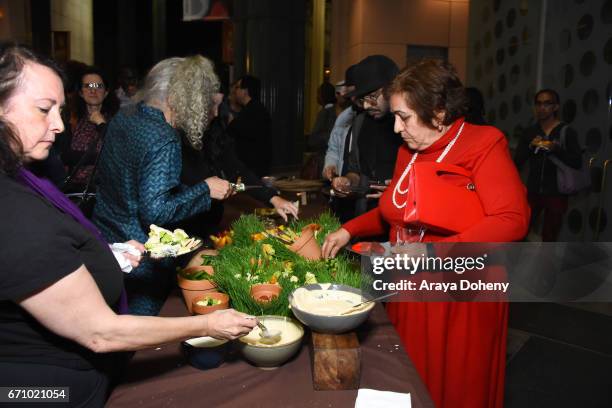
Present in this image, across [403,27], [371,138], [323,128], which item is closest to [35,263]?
[371,138]

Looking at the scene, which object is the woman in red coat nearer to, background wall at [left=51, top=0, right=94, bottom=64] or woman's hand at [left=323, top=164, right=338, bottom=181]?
woman's hand at [left=323, top=164, right=338, bottom=181]

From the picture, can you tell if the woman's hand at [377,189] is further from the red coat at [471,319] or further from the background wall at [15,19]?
the background wall at [15,19]

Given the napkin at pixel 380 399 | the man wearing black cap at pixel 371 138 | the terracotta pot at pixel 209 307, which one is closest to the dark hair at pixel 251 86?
the man wearing black cap at pixel 371 138

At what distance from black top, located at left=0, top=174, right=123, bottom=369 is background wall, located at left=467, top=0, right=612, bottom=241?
4465 millimetres

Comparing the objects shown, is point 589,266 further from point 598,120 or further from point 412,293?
point 412,293

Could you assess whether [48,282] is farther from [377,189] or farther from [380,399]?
[377,189]

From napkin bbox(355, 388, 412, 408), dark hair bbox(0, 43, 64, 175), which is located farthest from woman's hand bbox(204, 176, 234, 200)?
napkin bbox(355, 388, 412, 408)

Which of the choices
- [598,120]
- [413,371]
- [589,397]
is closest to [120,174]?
[413,371]

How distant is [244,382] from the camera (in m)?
1.26

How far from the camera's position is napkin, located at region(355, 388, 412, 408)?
117 centimetres

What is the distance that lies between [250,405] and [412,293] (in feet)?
2.74

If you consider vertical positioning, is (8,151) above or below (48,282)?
above

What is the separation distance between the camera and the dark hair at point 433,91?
1764 mm

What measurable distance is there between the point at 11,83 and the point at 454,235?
1323mm
